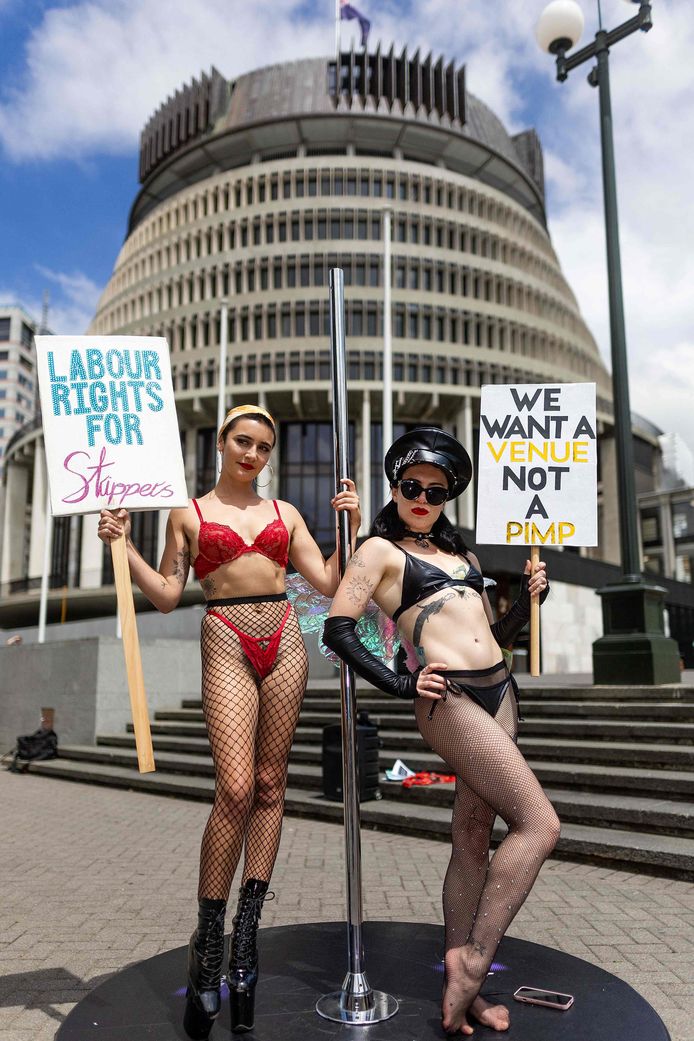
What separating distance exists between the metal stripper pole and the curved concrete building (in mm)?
42880

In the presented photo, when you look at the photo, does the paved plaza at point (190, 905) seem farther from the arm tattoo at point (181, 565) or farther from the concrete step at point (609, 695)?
the concrete step at point (609, 695)

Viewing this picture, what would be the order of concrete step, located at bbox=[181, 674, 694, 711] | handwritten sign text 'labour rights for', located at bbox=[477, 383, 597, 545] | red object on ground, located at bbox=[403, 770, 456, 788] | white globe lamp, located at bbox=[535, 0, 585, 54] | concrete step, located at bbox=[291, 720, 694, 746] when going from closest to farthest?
handwritten sign text 'labour rights for', located at bbox=[477, 383, 597, 545]
concrete step, located at bbox=[291, 720, 694, 746]
red object on ground, located at bbox=[403, 770, 456, 788]
concrete step, located at bbox=[181, 674, 694, 711]
white globe lamp, located at bbox=[535, 0, 585, 54]

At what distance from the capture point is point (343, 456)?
3.96 m

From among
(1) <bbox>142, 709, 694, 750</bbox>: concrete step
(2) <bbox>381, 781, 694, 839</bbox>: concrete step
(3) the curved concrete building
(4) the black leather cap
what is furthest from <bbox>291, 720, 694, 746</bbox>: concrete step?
(3) the curved concrete building

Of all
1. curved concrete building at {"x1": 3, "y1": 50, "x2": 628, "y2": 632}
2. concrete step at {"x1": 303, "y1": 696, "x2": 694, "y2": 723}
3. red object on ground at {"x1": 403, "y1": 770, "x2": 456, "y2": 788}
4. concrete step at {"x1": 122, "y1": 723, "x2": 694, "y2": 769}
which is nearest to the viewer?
concrete step at {"x1": 122, "y1": 723, "x2": 694, "y2": 769}

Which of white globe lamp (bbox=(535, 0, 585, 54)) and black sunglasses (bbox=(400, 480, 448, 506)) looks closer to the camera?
black sunglasses (bbox=(400, 480, 448, 506))

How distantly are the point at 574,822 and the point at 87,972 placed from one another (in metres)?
4.64

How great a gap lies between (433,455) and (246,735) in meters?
1.46

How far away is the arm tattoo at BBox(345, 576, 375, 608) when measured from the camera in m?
3.46

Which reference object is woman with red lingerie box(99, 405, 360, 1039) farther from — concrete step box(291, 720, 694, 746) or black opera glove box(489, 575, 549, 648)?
concrete step box(291, 720, 694, 746)

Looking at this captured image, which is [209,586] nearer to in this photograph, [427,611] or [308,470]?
[427,611]

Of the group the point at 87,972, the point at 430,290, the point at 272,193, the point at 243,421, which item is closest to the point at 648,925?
the point at 87,972

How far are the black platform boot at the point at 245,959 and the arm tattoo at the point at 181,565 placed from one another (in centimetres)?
136

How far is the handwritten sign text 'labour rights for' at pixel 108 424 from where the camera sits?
378 centimetres
